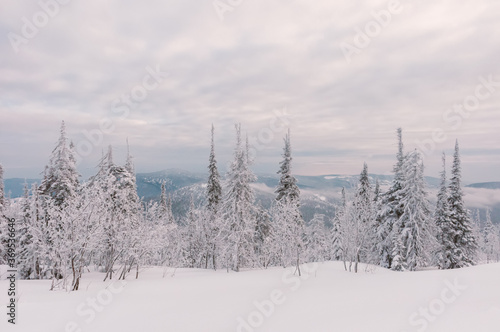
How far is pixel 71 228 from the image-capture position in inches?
713

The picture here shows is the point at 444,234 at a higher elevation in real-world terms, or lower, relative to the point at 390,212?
lower

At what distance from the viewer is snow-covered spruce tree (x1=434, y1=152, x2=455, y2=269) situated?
32.6 m

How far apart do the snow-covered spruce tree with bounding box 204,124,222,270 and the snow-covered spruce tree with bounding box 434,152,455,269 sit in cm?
2762

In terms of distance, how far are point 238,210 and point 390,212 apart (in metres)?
19.0

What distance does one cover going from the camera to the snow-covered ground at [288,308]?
363 inches

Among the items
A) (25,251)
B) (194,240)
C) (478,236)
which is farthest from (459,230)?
(25,251)

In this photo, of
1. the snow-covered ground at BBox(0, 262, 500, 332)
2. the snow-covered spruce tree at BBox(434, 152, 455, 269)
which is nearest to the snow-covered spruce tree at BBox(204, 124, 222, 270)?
the snow-covered ground at BBox(0, 262, 500, 332)

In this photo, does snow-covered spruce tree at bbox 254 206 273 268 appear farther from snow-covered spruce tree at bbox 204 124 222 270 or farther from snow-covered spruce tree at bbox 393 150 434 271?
snow-covered spruce tree at bbox 393 150 434 271

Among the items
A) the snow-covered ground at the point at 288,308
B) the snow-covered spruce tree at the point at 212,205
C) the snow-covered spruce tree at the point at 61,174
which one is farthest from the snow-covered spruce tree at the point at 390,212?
the snow-covered spruce tree at the point at 61,174

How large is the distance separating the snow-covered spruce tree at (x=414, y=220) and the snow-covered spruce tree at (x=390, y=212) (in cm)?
99

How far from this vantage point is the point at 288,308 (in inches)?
482

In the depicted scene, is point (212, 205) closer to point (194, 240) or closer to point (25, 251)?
point (194, 240)

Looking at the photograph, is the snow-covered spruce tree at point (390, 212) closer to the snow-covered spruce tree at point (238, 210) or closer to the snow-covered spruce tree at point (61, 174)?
the snow-covered spruce tree at point (238, 210)

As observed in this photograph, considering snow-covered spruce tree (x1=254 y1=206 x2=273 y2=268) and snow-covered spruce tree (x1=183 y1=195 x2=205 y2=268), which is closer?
snow-covered spruce tree (x1=254 y1=206 x2=273 y2=268)
